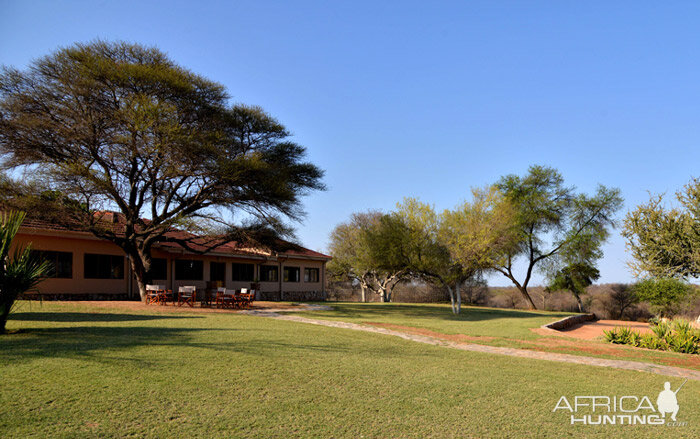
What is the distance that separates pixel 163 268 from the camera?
1009 inches

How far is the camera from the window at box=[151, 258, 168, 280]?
2514 centimetres

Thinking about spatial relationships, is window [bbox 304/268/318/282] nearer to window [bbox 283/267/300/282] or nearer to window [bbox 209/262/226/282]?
window [bbox 283/267/300/282]

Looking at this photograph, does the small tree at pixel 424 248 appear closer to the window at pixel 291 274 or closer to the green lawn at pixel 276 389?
the window at pixel 291 274

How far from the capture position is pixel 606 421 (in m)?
5.62

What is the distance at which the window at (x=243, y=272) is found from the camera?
30181mm

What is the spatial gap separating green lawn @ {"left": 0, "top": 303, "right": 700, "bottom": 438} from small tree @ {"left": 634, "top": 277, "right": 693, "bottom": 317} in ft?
56.9

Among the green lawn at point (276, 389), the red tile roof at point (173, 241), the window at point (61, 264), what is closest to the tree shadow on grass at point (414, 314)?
the red tile roof at point (173, 241)

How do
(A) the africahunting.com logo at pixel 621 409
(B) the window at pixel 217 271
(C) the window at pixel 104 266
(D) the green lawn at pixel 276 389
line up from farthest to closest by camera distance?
(B) the window at pixel 217 271, (C) the window at pixel 104 266, (A) the africahunting.com logo at pixel 621 409, (D) the green lawn at pixel 276 389

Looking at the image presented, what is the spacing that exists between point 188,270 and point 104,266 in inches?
208

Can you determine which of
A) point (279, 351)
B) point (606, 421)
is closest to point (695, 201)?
point (606, 421)

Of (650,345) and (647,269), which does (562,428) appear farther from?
(647,269)

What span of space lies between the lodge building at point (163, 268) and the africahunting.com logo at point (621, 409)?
1520 cm

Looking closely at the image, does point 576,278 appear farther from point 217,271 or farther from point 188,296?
point 188,296

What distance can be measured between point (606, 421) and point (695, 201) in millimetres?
12462
